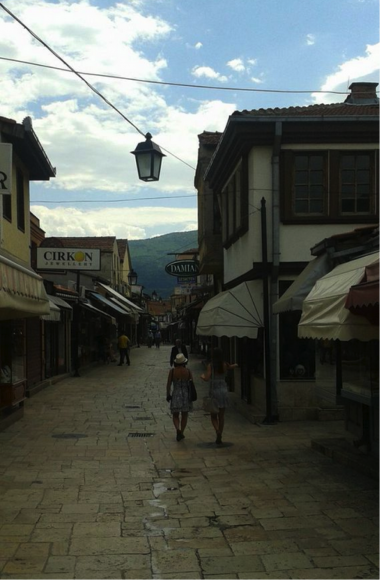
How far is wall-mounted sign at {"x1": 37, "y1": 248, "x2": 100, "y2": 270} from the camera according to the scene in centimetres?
2319

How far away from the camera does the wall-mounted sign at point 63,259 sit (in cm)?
2319

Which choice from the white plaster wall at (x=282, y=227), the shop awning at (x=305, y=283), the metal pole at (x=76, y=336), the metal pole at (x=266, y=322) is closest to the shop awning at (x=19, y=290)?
the shop awning at (x=305, y=283)

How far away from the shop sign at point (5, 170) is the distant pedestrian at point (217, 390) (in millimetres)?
4604

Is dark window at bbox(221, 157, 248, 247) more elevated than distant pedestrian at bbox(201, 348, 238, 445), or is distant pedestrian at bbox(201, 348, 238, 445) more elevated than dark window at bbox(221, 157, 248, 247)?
dark window at bbox(221, 157, 248, 247)

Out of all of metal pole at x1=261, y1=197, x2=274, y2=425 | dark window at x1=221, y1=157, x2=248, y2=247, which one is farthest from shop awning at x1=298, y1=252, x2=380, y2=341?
dark window at x1=221, y1=157, x2=248, y2=247

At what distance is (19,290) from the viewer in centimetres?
987


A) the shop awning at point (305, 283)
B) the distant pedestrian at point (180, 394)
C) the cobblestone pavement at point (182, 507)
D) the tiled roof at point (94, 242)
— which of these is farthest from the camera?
the tiled roof at point (94, 242)

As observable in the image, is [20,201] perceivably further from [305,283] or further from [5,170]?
[305,283]

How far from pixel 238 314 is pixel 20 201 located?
22.4 feet

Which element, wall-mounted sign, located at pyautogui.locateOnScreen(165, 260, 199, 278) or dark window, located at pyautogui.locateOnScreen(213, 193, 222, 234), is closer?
dark window, located at pyautogui.locateOnScreen(213, 193, 222, 234)

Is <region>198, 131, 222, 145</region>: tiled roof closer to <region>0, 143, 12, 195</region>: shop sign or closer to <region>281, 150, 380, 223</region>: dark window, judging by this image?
<region>281, 150, 380, 223</region>: dark window

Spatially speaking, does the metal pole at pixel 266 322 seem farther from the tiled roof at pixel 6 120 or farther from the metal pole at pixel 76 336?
the metal pole at pixel 76 336

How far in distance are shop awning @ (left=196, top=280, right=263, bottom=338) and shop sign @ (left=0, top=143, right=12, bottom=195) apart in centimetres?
532

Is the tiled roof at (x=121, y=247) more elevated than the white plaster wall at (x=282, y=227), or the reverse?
the tiled roof at (x=121, y=247)
